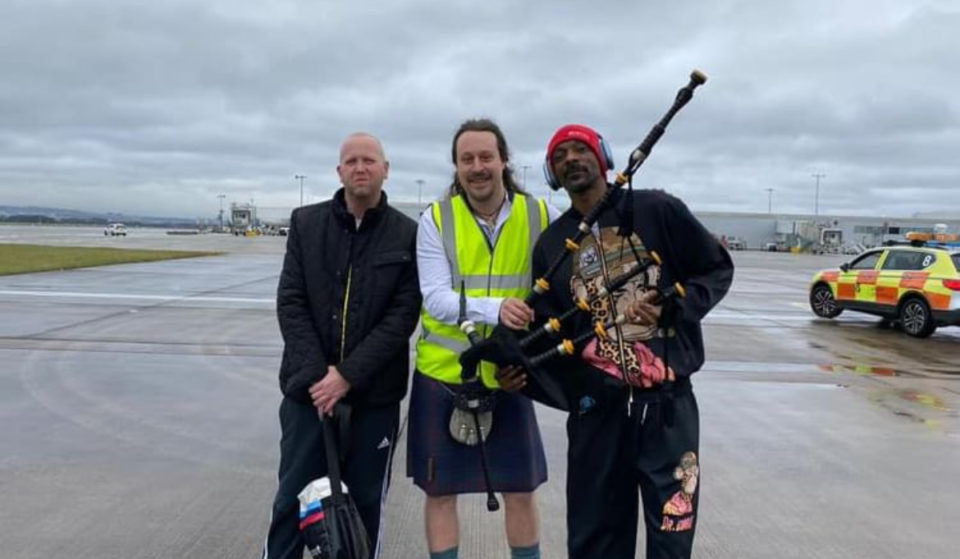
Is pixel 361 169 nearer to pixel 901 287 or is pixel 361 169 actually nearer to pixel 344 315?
pixel 344 315

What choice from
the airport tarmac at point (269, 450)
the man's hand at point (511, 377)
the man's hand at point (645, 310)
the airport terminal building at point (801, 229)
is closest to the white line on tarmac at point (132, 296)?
the airport tarmac at point (269, 450)

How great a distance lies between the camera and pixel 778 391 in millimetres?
6742

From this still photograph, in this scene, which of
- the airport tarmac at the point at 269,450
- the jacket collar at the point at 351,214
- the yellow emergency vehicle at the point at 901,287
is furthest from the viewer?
the yellow emergency vehicle at the point at 901,287

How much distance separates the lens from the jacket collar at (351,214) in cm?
279

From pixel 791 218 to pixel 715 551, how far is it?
312 feet

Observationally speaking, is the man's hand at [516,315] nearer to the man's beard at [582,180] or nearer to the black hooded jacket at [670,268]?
the black hooded jacket at [670,268]

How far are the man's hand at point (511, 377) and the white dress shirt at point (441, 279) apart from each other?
174 mm

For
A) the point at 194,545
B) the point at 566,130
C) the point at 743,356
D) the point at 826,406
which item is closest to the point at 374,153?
the point at 566,130

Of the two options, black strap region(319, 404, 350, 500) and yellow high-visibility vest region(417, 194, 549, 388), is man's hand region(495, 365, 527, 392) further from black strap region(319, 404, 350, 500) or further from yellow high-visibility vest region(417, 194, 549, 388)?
black strap region(319, 404, 350, 500)

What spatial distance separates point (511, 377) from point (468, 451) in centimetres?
38

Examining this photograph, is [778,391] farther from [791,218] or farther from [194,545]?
[791,218]

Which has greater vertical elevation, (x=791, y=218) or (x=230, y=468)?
(x=791, y=218)

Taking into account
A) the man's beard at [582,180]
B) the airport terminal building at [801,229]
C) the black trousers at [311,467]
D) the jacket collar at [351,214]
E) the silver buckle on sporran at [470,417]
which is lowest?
the black trousers at [311,467]

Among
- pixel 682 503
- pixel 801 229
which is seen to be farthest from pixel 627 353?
pixel 801 229
